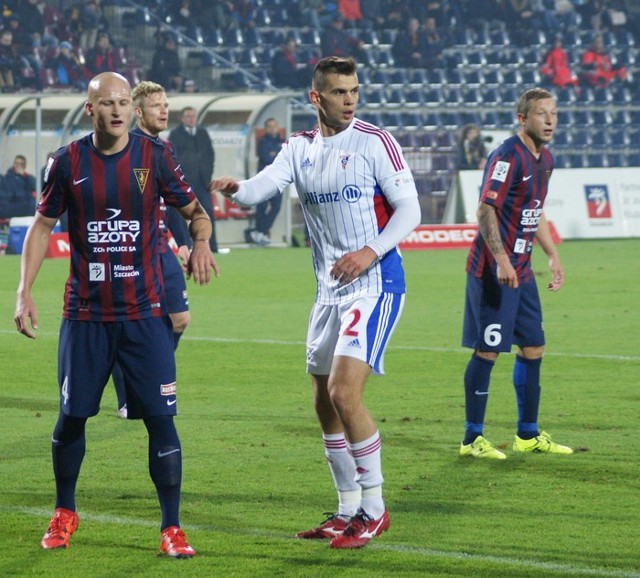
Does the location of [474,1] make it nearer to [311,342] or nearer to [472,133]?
[472,133]

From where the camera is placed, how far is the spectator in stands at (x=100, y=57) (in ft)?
98.9

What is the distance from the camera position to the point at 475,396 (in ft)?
25.3

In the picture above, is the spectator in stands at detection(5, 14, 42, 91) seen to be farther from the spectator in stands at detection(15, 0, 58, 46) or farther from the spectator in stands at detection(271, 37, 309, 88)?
the spectator in stands at detection(271, 37, 309, 88)

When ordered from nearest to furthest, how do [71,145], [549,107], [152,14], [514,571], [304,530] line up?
1. [514,571]
2. [71,145]
3. [304,530]
4. [549,107]
5. [152,14]

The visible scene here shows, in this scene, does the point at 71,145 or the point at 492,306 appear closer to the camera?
the point at 71,145

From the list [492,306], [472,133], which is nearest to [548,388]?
[492,306]

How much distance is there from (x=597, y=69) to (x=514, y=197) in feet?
92.1

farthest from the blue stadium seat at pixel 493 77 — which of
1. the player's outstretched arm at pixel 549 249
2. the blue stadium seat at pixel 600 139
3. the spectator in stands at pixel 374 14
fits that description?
the player's outstretched arm at pixel 549 249

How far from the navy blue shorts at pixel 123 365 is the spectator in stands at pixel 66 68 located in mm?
24892

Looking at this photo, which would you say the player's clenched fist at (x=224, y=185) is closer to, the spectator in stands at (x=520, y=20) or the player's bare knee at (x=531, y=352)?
the player's bare knee at (x=531, y=352)

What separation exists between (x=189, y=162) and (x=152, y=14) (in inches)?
439

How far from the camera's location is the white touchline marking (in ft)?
16.8

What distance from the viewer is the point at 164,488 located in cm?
543

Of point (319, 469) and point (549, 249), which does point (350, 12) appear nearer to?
point (549, 249)
